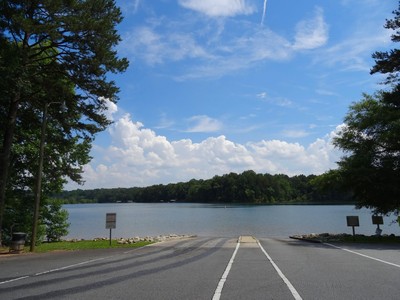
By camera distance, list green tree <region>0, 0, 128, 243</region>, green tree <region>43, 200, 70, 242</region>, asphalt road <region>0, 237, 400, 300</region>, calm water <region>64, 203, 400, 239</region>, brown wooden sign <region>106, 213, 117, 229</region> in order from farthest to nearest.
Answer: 1. calm water <region>64, 203, 400, 239</region>
2. green tree <region>43, 200, 70, 242</region>
3. brown wooden sign <region>106, 213, 117, 229</region>
4. green tree <region>0, 0, 128, 243</region>
5. asphalt road <region>0, 237, 400, 300</region>

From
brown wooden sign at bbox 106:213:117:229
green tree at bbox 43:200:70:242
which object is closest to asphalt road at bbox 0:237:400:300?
brown wooden sign at bbox 106:213:117:229

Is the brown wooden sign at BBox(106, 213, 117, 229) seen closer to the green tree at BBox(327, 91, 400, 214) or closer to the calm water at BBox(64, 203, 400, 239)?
the green tree at BBox(327, 91, 400, 214)

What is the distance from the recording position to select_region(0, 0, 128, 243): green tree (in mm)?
18250

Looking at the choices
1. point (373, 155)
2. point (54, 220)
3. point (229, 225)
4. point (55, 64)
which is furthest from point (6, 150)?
point (229, 225)

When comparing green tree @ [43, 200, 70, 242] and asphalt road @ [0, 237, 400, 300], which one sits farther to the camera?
green tree @ [43, 200, 70, 242]

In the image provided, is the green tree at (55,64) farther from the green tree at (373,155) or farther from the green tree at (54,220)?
the green tree at (373,155)

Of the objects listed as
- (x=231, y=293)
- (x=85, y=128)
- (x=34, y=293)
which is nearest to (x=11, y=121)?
(x=85, y=128)

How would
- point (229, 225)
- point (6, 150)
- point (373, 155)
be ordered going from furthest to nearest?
1. point (229, 225)
2. point (373, 155)
3. point (6, 150)

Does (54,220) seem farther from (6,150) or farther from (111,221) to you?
(6,150)

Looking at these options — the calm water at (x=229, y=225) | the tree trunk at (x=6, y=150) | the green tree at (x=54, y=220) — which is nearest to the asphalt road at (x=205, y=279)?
the tree trunk at (x=6, y=150)

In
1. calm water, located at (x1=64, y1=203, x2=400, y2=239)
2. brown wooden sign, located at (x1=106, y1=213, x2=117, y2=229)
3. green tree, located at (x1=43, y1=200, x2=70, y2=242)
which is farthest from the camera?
calm water, located at (x1=64, y1=203, x2=400, y2=239)

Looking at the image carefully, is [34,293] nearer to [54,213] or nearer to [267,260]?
[267,260]

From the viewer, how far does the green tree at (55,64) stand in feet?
59.9

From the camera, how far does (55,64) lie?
844 inches
